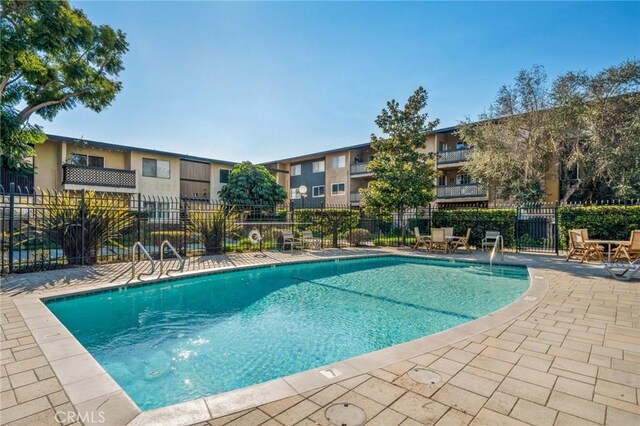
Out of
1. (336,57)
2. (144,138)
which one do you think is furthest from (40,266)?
(144,138)

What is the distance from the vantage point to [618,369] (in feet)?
9.81

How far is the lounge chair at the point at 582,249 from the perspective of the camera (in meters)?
10.2

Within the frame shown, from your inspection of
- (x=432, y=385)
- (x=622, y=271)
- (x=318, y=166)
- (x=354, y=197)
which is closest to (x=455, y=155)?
(x=354, y=197)

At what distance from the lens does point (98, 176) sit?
20.4 metres

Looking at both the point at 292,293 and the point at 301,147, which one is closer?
the point at 292,293

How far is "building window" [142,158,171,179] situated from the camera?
2320cm

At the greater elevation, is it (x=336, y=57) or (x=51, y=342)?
(x=336, y=57)

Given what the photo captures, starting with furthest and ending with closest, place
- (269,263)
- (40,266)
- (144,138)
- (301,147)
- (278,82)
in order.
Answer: (301,147) → (144,138) → (278,82) → (269,263) → (40,266)

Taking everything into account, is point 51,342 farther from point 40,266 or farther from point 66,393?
point 40,266

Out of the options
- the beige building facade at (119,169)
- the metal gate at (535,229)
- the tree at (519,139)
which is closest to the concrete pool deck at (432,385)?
the metal gate at (535,229)

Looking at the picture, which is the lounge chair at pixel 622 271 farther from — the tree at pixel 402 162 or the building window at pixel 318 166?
the building window at pixel 318 166

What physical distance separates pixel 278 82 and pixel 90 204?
25.3ft

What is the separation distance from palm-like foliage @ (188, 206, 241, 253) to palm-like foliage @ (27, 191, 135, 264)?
8.55ft

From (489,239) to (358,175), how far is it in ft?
48.2
